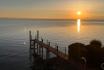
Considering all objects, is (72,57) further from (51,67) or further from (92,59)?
(51,67)

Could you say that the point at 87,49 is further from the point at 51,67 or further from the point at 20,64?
the point at 20,64

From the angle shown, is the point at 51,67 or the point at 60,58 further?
the point at 51,67

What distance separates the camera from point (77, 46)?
26906 mm

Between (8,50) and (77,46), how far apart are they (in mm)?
36521

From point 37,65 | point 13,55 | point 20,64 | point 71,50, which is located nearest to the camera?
point 71,50

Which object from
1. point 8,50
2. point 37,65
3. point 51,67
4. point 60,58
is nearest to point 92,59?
point 60,58

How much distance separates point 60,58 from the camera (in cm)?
3203

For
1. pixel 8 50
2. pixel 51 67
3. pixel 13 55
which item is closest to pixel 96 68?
pixel 51 67

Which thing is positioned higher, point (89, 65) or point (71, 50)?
point (71, 50)

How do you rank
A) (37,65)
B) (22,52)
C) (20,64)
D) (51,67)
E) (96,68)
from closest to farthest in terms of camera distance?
(96,68) → (51,67) → (37,65) → (20,64) → (22,52)

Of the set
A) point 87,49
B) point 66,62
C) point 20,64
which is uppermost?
point 87,49

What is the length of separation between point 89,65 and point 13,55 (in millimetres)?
30555

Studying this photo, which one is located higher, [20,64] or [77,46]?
[77,46]

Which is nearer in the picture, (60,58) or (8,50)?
(60,58)
